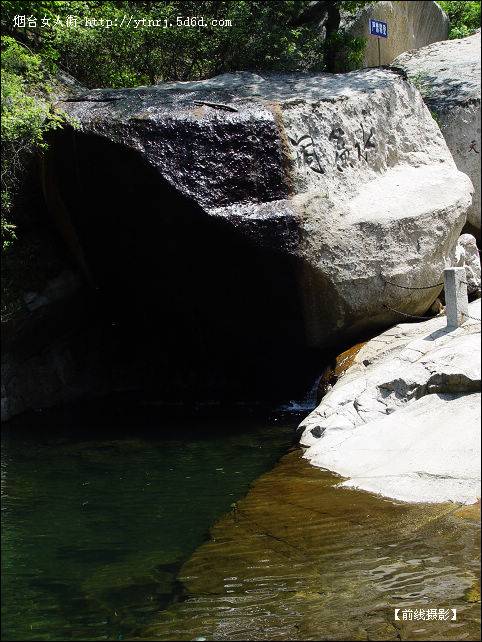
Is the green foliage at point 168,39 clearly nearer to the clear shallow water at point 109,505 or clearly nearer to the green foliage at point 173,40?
the green foliage at point 173,40

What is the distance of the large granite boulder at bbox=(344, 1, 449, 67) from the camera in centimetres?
1644

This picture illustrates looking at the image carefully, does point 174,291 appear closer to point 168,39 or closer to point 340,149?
point 340,149

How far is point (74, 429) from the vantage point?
1238 cm

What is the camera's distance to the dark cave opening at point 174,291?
37.3 ft

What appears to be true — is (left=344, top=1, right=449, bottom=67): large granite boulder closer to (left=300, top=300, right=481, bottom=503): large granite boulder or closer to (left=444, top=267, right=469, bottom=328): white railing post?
(left=444, top=267, right=469, bottom=328): white railing post

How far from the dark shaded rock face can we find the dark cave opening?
3 cm

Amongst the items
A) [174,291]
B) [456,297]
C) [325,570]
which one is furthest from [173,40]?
[325,570]

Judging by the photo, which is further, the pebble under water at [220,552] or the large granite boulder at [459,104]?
the large granite boulder at [459,104]

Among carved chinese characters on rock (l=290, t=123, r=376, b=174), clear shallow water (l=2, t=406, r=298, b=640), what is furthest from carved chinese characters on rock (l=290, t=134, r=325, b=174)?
clear shallow water (l=2, t=406, r=298, b=640)

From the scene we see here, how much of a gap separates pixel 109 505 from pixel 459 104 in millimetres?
10881

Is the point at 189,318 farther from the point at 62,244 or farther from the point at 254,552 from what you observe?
the point at 254,552

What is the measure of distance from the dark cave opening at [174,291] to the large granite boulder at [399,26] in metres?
6.78

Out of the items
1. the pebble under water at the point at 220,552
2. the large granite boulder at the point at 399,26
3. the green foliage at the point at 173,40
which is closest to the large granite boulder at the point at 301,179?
the green foliage at the point at 173,40

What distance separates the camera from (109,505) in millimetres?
8328
